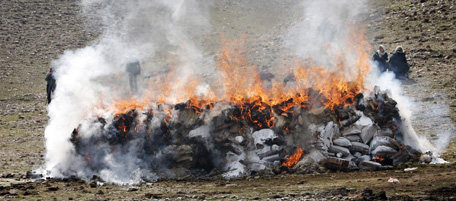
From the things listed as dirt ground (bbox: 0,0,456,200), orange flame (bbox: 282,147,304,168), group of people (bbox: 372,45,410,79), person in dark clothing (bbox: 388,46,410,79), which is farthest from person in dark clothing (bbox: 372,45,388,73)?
orange flame (bbox: 282,147,304,168)

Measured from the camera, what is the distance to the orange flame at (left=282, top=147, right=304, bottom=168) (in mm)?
16359

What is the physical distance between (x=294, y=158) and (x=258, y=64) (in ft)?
74.4

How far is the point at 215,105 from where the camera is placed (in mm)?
17953

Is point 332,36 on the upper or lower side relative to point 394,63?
upper

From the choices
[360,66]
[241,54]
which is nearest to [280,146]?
[360,66]

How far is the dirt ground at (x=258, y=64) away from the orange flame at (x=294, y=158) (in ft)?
2.88

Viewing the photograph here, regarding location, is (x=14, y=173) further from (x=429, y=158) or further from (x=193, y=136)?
(x=429, y=158)

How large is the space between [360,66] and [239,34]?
102ft

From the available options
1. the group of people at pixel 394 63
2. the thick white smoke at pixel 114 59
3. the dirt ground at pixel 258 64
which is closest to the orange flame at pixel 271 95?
the thick white smoke at pixel 114 59

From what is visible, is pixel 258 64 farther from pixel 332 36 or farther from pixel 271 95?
pixel 271 95

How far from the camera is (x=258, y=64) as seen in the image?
127 ft

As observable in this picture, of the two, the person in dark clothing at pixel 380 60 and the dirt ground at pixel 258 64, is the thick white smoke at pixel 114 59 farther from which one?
the person in dark clothing at pixel 380 60

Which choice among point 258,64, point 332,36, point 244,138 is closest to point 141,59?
point 258,64

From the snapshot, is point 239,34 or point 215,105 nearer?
point 215,105
